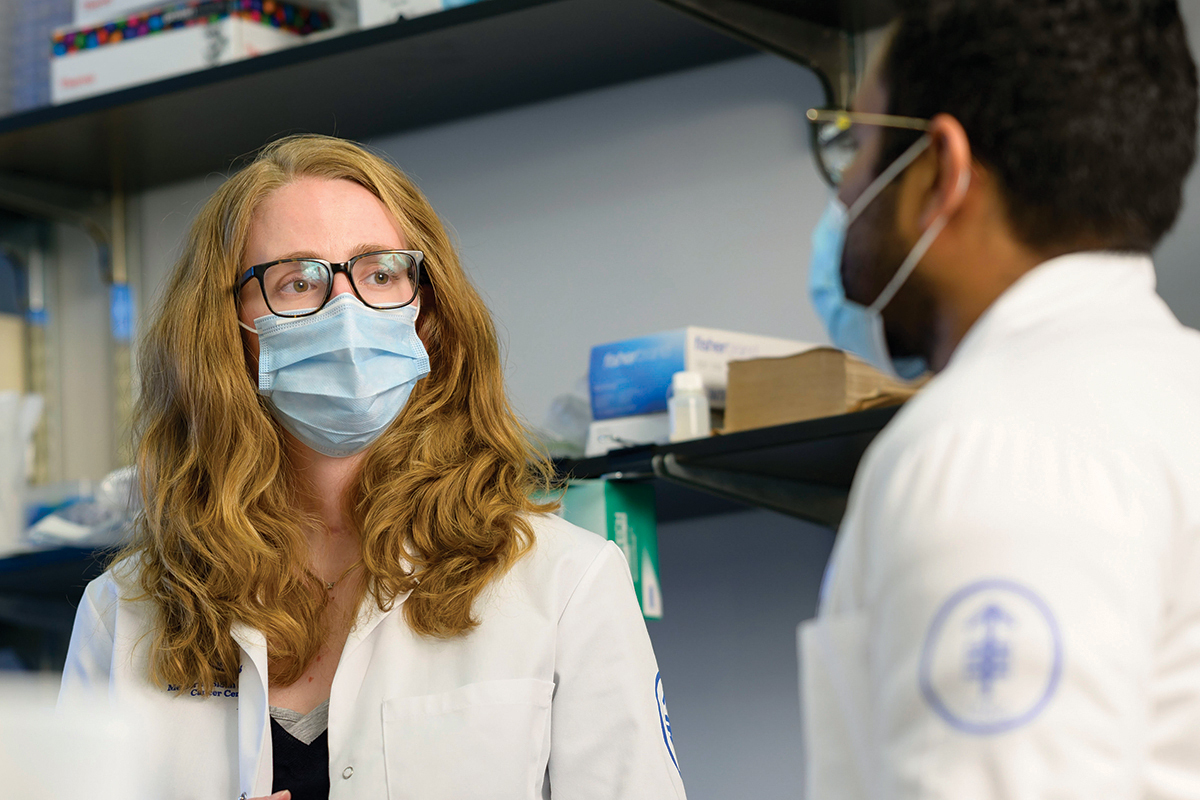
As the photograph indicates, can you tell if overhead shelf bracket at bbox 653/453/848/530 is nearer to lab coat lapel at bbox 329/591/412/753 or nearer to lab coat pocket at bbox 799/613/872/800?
lab coat lapel at bbox 329/591/412/753

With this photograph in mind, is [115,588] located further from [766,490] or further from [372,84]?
→ [372,84]

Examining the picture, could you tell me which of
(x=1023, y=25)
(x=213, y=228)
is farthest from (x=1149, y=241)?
(x=213, y=228)

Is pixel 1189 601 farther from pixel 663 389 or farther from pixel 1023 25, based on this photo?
pixel 663 389

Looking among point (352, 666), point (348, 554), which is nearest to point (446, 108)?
point (348, 554)

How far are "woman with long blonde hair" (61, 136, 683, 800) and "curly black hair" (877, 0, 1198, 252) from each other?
0.70 metres

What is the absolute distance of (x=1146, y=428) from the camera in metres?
0.55

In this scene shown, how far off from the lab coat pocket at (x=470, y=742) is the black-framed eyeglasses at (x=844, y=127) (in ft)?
1.92

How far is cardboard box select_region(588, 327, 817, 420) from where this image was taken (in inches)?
60.0

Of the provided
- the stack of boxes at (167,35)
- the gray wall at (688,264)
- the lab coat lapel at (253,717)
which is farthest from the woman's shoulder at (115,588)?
the stack of boxes at (167,35)

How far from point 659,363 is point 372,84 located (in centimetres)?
69

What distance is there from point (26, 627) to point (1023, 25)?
6.94 ft

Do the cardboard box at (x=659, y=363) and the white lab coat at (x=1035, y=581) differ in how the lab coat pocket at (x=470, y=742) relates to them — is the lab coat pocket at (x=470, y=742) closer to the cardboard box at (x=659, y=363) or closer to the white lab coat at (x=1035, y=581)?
the cardboard box at (x=659, y=363)

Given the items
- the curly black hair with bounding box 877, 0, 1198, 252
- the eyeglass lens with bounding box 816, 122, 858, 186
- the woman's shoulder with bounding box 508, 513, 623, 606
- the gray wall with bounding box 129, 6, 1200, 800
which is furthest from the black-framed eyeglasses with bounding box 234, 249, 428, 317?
the curly black hair with bounding box 877, 0, 1198, 252

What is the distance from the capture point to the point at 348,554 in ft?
4.27
